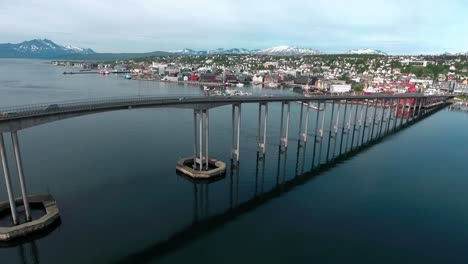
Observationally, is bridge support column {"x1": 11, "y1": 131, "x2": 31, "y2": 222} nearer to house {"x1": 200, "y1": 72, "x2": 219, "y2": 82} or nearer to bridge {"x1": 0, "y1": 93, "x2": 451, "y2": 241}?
bridge {"x1": 0, "y1": 93, "x2": 451, "y2": 241}

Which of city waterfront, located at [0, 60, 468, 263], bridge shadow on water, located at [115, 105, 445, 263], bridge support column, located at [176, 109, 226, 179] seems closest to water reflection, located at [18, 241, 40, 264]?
city waterfront, located at [0, 60, 468, 263]

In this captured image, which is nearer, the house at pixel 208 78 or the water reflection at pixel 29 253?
the water reflection at pixel 29 253

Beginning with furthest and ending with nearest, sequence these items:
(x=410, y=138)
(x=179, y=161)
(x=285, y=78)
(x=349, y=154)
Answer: (x=285, y=78) → (x=410, y=138) → (x=349, y=154) → (x=179, y=161)

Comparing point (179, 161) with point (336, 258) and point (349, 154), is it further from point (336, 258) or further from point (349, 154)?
point (349, 154)

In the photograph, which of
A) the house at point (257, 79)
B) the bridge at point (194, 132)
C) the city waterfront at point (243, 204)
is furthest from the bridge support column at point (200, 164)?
the house at point (257, 79)

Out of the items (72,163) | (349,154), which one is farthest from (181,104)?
(349,154)

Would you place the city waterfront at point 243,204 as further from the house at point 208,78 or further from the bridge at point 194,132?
the house at point 208,78

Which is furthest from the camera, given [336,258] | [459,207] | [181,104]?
[181,104]
